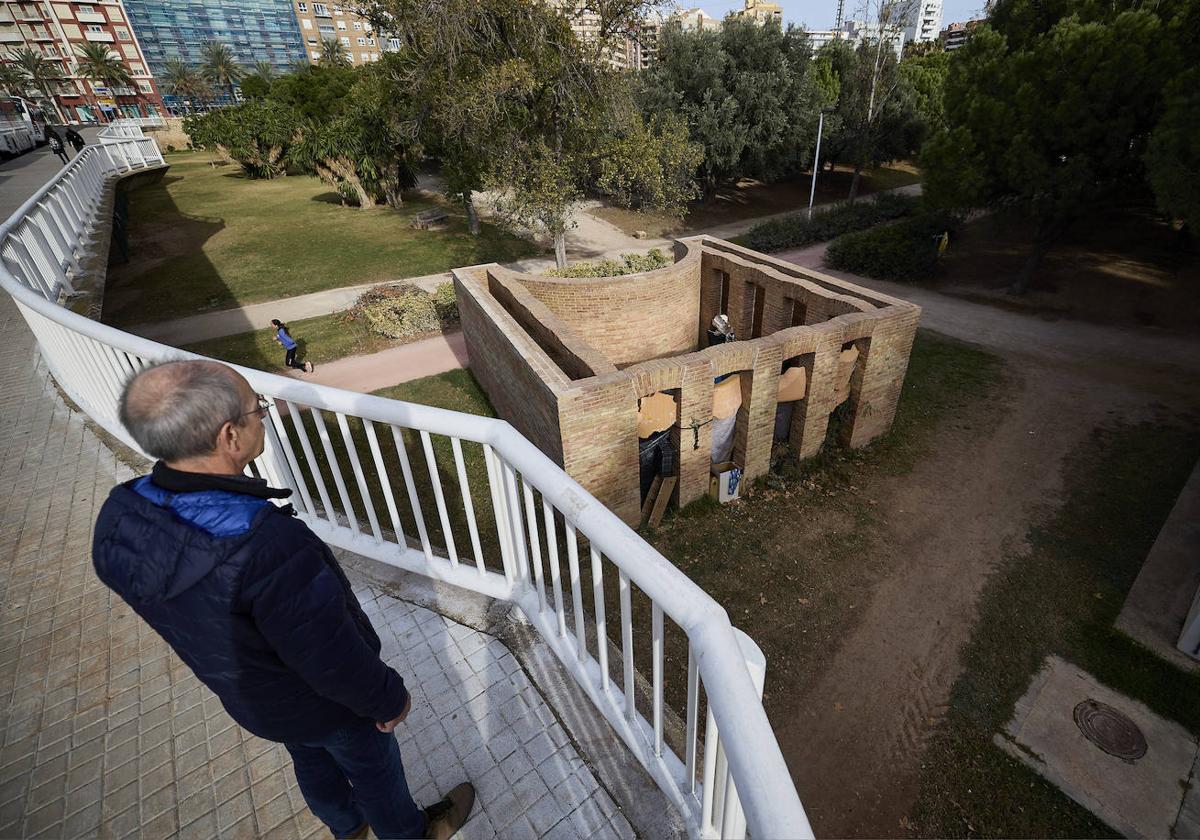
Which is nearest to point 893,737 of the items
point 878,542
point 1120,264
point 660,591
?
point 878,542

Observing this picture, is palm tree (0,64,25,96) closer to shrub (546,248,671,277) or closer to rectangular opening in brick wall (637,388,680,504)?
shrub (546,248,671,277)

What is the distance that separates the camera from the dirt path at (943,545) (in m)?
4.54

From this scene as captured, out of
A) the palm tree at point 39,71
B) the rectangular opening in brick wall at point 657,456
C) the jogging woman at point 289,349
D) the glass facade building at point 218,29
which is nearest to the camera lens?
the rectangular opening in brick wall at point 657,456

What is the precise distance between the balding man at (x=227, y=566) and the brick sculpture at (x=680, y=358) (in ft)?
13.8

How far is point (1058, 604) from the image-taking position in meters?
→ 5.80

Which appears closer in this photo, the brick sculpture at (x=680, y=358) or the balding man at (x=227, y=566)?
the balding man at (x=227, y=566)

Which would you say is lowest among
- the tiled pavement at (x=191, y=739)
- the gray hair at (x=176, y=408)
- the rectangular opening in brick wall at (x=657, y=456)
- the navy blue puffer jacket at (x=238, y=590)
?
the rectangular opening in brick wall at (x=657, y=456)

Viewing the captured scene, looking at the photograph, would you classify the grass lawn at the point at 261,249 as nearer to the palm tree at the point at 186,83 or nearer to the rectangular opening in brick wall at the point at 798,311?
the rectangular opening in brick wall at the point at 798,311

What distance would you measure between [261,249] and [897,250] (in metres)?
22.0

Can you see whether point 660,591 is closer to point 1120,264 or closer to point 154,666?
point 154,666

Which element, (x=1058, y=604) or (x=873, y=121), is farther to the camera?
(x=873, y=121)

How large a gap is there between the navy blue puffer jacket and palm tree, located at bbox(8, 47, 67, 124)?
89072 mm

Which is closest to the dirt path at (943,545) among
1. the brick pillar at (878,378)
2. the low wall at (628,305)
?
the brick pillar at (878,378)

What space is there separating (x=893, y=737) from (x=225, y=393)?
18.3ft
